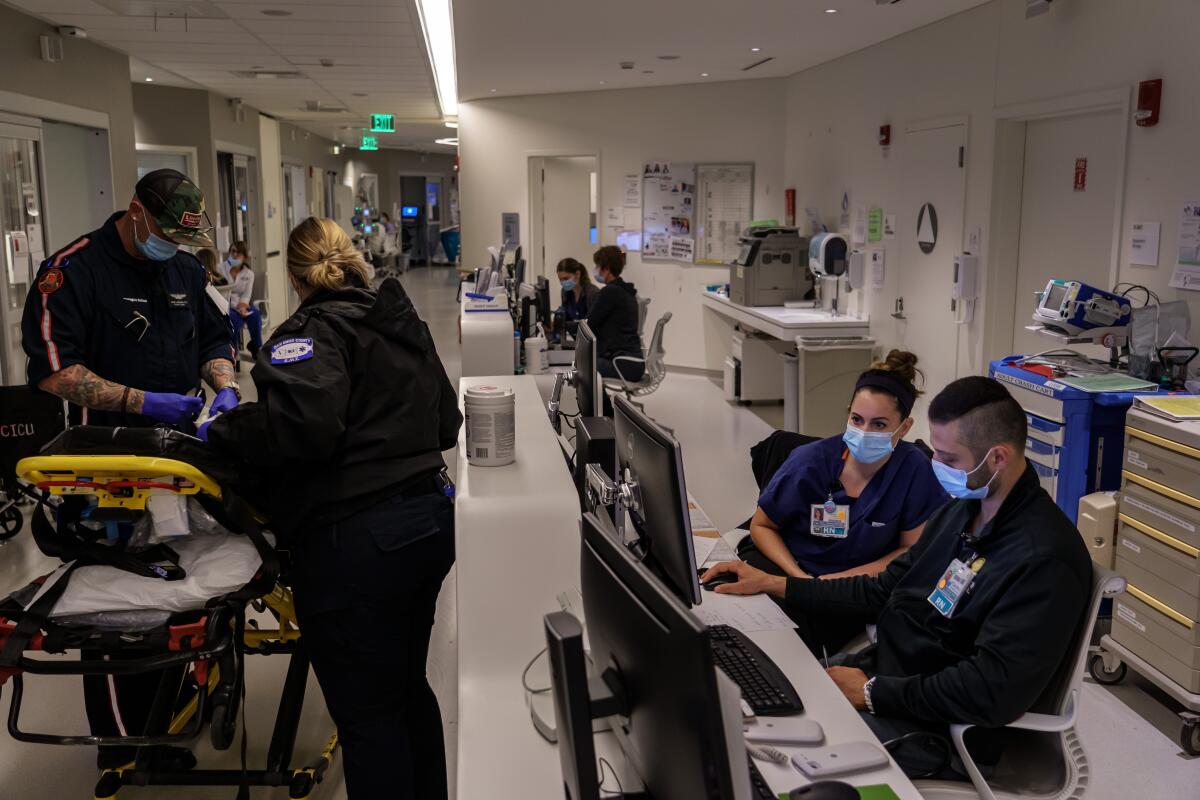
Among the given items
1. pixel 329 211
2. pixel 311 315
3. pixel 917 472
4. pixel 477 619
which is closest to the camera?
pixel 477 619

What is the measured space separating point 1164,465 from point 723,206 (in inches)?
278

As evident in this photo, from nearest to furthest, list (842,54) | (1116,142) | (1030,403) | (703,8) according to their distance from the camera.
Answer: (1030,403) < (1116,142) < (703,8) < (842,54)

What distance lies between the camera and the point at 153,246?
2.92 metres

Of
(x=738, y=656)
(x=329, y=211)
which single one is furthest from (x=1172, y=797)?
(x=329, y=211)

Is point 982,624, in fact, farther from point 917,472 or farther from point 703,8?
point 703,8

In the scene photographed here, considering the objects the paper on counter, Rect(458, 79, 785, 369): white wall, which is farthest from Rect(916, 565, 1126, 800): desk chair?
Rect(458, 79, 785, 369): white wall

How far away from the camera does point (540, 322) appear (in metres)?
8.02

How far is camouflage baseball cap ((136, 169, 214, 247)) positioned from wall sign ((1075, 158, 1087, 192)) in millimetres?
4185

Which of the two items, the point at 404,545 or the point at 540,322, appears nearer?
the point at 404,545

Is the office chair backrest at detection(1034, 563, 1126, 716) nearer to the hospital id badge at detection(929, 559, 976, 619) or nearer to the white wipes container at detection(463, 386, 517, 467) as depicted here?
the hospital id badge at detection(929, 559, 976, 619)

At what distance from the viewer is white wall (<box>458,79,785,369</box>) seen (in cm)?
991

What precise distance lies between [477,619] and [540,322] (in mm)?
6020

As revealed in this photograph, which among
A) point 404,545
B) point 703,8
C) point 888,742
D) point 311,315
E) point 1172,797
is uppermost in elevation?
point 703,8

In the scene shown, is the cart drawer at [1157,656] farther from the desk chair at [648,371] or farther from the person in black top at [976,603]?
the desk chair at [648,371]
